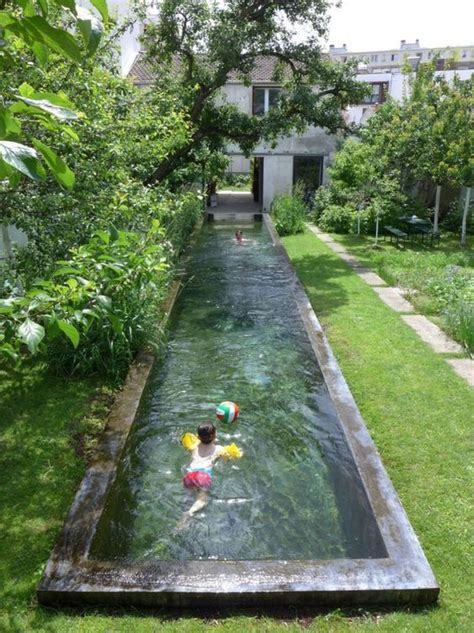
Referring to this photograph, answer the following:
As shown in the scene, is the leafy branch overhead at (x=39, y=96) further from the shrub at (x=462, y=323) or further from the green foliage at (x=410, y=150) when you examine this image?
the green foliage at (x=410, y=150)

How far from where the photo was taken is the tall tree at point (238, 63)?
43.6ft

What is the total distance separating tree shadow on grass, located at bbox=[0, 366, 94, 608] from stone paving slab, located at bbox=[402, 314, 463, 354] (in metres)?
5.13

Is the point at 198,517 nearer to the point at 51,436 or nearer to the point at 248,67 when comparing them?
the point at 51,436

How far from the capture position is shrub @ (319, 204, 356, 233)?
19500mm

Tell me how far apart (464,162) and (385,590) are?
14328mm

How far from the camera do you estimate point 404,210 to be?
64.5 ft

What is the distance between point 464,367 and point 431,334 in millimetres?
1412

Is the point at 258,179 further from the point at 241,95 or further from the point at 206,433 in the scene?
the point at 206,433

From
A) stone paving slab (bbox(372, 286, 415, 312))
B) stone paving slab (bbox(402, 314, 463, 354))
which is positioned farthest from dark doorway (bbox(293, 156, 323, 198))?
stone paving slab (bbox(402, 314, 463, 354))

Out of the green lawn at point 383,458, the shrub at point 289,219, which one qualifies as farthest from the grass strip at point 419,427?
the shrub at point 289,219

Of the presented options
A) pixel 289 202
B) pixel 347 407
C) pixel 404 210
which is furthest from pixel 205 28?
pixel 347 407

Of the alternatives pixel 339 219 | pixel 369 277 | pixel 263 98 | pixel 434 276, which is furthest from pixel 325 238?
pixel 263 98

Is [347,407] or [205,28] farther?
[205,28]

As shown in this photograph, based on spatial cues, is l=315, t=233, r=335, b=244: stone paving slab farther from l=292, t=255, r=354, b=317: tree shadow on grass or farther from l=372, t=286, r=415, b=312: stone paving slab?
l=372, t=286, r=415, b=312: stone paving slab
